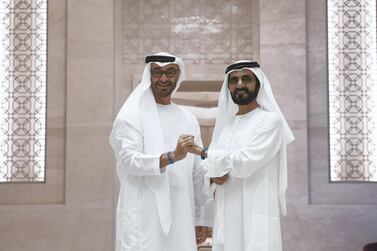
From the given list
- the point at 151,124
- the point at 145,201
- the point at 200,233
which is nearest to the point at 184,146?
the point at 151,124

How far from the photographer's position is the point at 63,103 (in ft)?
22.7

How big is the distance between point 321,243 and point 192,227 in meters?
2.73

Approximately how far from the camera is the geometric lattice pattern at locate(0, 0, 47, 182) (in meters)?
7.03

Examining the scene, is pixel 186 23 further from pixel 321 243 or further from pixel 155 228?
pixel 155 228

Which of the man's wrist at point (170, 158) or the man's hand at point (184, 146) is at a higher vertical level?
the man's hand at point (184, 146)

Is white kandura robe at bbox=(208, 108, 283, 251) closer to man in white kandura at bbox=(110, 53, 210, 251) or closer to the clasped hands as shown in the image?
the clasped hands

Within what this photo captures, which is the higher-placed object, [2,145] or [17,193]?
[2,145]

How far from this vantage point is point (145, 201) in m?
4.32

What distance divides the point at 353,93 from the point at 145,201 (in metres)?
3.50

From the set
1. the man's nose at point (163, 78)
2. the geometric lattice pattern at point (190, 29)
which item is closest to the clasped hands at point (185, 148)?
the man's nose at point (163, 78)

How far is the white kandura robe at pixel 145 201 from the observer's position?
14.0 feet

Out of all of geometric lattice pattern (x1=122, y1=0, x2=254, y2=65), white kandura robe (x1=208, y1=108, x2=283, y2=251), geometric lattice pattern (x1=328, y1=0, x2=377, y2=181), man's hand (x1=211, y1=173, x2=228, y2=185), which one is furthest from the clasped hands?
geometric lattice pattern (x1=328, y1=0, x2=377, y2=181)

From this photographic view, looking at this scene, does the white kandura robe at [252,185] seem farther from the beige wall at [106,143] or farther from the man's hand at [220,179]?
the beige wall at [106,143]

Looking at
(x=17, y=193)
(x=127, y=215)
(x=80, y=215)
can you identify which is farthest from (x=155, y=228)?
(x=17, y=193)
